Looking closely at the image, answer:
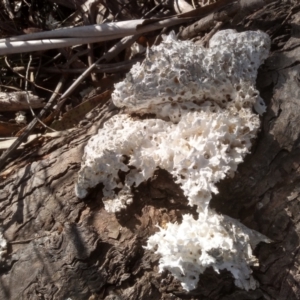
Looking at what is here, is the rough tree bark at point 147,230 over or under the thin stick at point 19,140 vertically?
under

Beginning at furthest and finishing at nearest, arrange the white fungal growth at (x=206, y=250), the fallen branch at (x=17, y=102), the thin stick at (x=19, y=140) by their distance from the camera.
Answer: the fallen branch at (x=17, y=102)
the thin stick at (x=19, y=140)
the white fungal growth at (x=206, y=250)

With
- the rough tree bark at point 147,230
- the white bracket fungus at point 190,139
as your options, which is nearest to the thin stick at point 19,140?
the rough tree bark at point 147,230

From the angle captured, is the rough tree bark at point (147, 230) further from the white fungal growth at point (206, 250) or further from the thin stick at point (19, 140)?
the thin stick at point (19, 140)

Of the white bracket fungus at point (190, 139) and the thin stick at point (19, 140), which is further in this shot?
the thin stick at point (19, 140)

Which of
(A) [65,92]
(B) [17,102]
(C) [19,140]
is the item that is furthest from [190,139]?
(B) [17,102]

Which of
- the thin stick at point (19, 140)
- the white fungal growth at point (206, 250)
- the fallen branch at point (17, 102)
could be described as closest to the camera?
the white fungal growth at point (206, 250)

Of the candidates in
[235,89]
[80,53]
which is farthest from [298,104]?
[80,53]

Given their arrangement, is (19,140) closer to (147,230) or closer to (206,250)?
(147,230)

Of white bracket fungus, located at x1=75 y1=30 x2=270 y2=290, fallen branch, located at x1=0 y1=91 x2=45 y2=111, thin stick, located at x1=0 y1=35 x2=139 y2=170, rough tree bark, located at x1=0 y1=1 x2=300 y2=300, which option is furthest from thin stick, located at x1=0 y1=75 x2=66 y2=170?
white bracket fungus, located at x1=75 y1=30 x2=270 y2=290

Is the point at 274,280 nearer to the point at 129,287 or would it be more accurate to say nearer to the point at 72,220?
the point at 129,287
